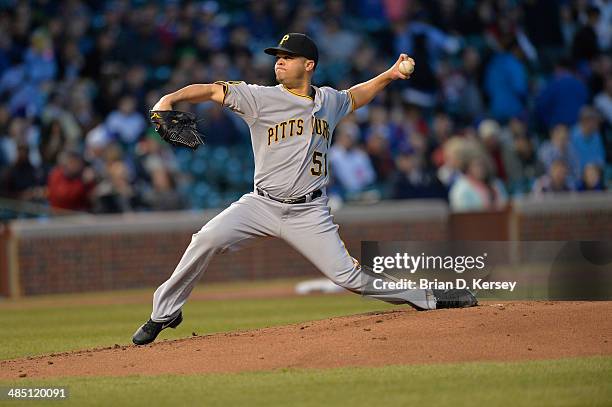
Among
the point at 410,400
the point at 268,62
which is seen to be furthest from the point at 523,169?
the point at 410,400

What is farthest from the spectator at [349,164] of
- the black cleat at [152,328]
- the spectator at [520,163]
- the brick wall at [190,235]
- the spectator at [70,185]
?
the black cleat at [152,328]

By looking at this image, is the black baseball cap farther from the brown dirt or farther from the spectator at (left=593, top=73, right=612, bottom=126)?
the spectator at (left=593, top=73, right=612, bottom=126)

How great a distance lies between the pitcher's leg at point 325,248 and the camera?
28.7 feet

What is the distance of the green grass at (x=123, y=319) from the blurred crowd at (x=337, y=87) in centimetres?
280

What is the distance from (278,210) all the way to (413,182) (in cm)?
Answer: 1038

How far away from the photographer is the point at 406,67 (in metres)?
9.07

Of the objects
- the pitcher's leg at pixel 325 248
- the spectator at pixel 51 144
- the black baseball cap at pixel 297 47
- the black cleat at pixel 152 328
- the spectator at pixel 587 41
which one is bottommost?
the black cleat at pixel 152 328

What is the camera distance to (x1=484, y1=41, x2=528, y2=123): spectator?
2048 centimetres

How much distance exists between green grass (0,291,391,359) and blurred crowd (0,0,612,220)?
2.80 metres

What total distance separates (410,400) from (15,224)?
36.5 feet

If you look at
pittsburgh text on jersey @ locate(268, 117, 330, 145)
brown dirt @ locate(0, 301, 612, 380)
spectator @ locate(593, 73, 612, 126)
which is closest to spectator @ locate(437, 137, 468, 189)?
spectator @ locate(593, 73, 612, 126)

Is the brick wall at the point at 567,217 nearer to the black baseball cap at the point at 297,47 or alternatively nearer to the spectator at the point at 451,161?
the spectator at the point at 451,161

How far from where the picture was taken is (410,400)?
667 cm

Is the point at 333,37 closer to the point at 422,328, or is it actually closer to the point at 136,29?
the point at 136,29
